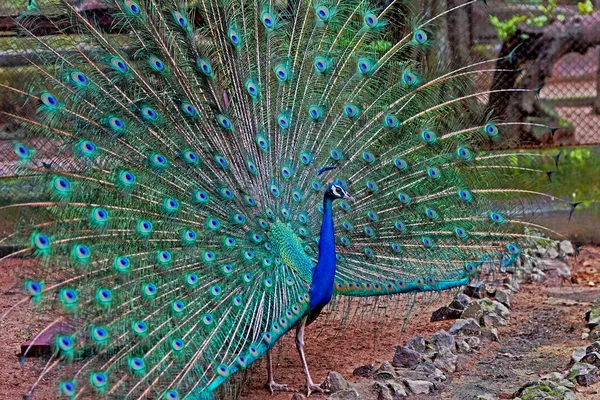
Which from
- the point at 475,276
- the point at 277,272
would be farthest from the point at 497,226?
the point at 277,272

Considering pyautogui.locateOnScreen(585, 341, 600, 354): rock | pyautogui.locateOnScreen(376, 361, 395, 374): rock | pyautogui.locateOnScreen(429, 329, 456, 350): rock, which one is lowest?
pyautogui.locateOnScreen(585, 341, 600, 354): rock

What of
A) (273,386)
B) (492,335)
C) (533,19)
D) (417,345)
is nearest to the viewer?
(273,386)

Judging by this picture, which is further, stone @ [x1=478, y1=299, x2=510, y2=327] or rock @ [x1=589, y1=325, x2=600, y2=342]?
stone @ [x1=478, y1=299, x2=510, y2=327]

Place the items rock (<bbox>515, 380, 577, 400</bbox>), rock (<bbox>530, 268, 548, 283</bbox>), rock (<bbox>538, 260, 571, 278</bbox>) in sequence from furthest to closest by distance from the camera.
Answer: rock (<bbox>538, 260, 571, 278</bbox>) < rock (<bbox>530, 268, 548, 283</bbox>) < rock (<bbox>515, 380, 577, 400</bbox>)

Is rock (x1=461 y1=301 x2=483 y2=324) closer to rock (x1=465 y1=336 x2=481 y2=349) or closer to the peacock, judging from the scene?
rock (x1=465 y1=336 x2=481 y2=349)

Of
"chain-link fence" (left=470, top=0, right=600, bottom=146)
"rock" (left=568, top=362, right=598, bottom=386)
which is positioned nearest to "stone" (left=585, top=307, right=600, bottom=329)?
"rock" (left=568, top=362, right=598, bottom=386)

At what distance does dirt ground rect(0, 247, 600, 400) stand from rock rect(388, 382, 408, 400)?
0.24 meters

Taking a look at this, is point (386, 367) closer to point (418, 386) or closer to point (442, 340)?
point (418, 386)

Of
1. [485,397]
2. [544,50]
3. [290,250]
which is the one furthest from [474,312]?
[544,50]

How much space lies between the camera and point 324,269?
202 inches

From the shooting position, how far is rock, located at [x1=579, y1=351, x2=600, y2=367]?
5367 millimetres

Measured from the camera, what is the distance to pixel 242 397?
522cm

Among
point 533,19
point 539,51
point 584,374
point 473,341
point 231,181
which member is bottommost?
point 584,374

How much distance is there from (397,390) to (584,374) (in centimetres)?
109
